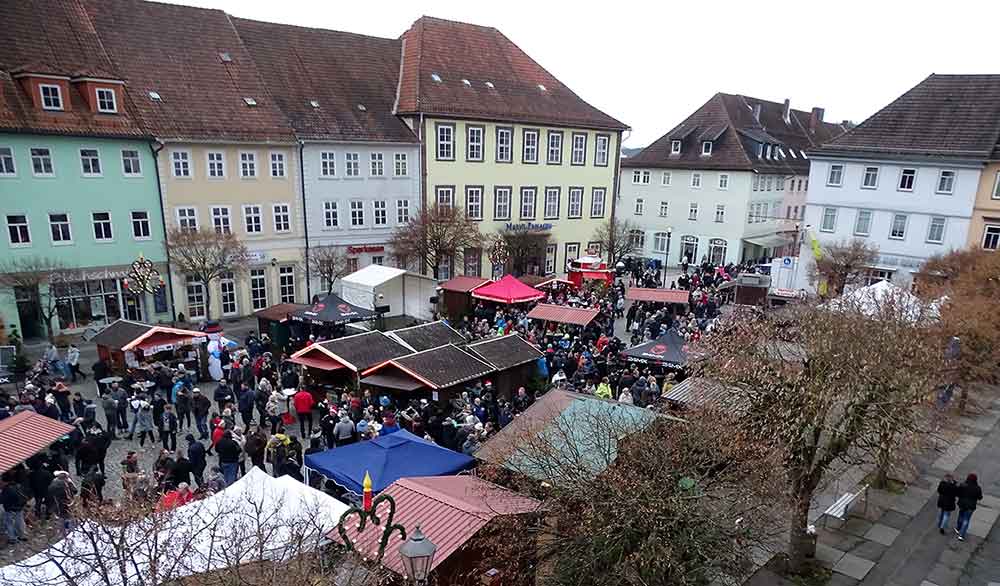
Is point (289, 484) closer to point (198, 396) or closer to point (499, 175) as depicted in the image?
point (198, 396)

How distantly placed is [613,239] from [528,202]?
589 cm

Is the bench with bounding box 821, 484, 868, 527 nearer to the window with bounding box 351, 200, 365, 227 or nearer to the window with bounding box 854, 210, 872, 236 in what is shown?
the window with bounding box 854, 210, 872, 236

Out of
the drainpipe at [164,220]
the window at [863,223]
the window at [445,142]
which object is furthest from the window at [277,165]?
the window at [863,223]

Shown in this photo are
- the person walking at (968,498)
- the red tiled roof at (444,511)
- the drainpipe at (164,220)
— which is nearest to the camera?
the red tiled roof at (444,511)

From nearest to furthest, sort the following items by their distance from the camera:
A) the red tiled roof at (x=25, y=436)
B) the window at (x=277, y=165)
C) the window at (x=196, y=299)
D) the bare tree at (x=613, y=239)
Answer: the red tiled roof at (x=25, y=436)
the window at (x=196, y=299)
the window at (x=277, y=165)
the bare tree at (x=613, y=239)

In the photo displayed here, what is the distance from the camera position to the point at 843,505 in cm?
1292

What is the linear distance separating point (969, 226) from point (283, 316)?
1212 inches

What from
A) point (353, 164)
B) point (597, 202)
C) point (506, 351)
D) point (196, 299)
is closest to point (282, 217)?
point (353, 164)

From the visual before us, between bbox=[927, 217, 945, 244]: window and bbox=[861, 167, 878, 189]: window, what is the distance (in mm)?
3193

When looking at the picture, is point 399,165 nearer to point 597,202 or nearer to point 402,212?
point 402,212

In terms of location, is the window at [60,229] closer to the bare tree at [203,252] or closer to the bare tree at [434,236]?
the bare tree at [203,252]

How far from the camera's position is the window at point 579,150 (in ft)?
128

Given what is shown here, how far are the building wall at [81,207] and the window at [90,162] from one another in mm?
99

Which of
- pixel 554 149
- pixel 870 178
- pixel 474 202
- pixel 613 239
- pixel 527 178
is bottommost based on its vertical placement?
pixel 613 239
